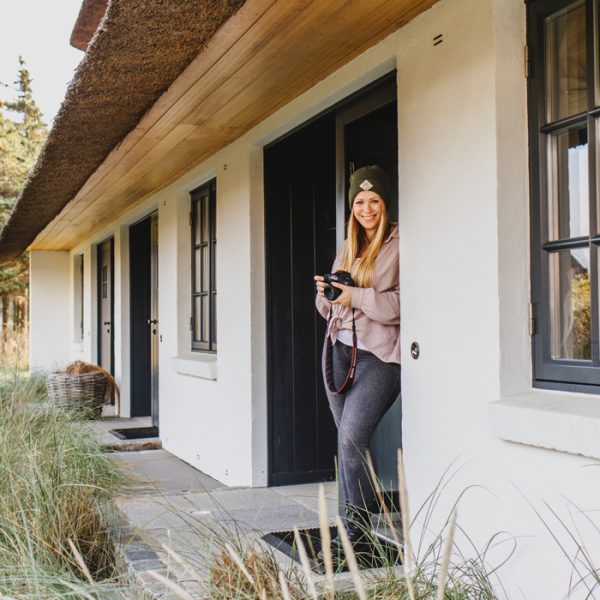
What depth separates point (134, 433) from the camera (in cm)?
773

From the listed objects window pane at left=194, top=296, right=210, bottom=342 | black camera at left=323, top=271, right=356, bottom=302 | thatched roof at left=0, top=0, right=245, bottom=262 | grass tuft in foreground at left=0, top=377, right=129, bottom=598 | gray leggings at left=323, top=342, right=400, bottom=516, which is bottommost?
grass tuft in foreground at left=0, top=377, right=129, bottom=598

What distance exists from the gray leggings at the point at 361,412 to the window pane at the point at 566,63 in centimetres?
124

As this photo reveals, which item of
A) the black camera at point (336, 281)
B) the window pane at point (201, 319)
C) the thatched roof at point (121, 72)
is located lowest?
the window pane at point (201, 319)

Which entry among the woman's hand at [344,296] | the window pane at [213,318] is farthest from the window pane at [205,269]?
the woman's hand at [344,296]

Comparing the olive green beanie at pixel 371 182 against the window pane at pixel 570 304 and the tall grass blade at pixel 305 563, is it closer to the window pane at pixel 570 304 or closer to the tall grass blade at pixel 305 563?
the window pane at pixel 570 304

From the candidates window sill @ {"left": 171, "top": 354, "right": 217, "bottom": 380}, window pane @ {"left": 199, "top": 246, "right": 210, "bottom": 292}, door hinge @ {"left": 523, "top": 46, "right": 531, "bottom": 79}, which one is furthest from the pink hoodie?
window pane @ {"left": 199, "top": 246, "right": 210, "bottom": 292}

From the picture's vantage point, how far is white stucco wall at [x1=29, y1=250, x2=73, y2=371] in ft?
43.1

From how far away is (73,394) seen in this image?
27.3 feet

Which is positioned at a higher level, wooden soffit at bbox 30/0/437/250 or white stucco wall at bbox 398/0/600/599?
wooden soffit at bbox 30/0/437/250

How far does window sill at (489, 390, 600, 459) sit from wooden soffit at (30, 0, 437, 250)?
4.91ft

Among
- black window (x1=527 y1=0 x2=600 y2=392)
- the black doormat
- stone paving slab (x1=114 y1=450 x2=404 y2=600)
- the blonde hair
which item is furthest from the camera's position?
the black doormat

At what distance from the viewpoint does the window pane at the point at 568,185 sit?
A: 249 cm

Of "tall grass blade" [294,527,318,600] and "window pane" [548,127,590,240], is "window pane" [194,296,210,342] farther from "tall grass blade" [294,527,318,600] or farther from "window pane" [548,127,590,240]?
"tall grass blade" [294,527,318,600]

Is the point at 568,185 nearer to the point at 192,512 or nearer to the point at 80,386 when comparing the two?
the point at 192,512
